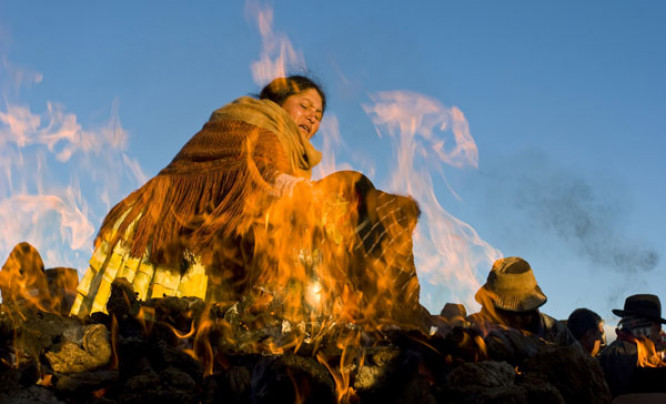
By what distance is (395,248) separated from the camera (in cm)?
491

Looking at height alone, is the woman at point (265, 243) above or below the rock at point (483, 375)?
above

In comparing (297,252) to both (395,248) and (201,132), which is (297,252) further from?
(201,132)

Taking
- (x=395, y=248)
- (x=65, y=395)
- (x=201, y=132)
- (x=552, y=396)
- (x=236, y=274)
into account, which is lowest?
(x=65, y=395)

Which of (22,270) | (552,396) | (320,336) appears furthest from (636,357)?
(22,270)

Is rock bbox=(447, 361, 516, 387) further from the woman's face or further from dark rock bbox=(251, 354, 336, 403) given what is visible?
the woman's face

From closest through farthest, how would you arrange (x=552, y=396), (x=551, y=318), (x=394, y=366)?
(x=552, y=396)
(x=394, y=366)
(x=551, y=318)

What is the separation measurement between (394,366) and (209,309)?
139 centimetres

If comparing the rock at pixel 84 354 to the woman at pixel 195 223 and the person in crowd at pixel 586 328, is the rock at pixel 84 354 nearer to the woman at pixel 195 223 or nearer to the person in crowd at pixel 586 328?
the woman at pixel 195 223

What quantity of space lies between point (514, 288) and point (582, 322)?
2312 mm

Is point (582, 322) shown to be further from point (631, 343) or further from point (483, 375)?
point (483, 375)

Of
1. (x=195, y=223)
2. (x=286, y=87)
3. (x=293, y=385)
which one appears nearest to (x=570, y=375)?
(x=293, y=385)

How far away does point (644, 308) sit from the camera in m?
5.64

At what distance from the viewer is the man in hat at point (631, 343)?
13.1 ft

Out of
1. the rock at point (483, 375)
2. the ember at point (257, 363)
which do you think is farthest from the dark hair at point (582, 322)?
the rock at point (483, 375)
